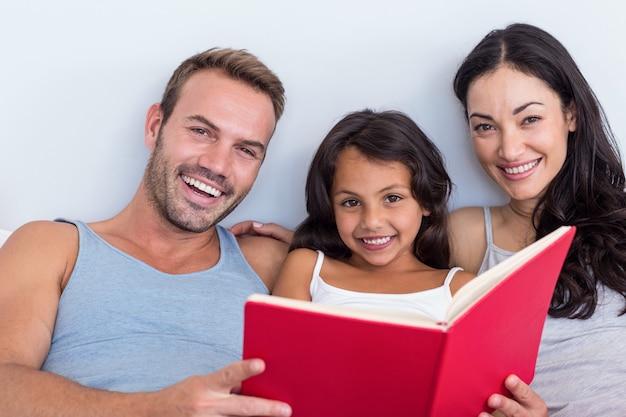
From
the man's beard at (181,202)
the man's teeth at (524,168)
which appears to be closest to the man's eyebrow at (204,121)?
the man's beard at (181,202)

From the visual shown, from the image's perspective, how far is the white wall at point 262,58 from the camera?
204 centimetres

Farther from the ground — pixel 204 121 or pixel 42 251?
pixel 204 121

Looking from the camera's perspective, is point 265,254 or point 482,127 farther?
point 265,254

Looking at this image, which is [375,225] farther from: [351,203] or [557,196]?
[557,196]

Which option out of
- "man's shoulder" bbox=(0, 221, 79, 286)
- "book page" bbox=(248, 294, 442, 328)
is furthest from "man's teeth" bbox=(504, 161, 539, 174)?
"man's shoulder" bbox=(0, 221, 79, 286)

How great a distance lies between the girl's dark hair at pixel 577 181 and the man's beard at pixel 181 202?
2.50 ft

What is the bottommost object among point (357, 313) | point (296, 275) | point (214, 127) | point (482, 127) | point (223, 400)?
point (223, 400)

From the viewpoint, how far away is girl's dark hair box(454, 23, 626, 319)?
1.73m

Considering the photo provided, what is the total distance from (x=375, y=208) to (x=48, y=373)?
0.86 metres

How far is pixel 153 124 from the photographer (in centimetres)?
192

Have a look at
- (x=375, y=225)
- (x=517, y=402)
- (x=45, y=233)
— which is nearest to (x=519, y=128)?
(x=375, y=225)

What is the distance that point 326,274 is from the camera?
177cm

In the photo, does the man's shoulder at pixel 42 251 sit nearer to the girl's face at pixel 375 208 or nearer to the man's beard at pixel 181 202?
the man's beard at pixel 181 202

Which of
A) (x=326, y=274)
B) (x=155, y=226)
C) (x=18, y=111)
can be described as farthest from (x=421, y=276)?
(x=18, y=111)
